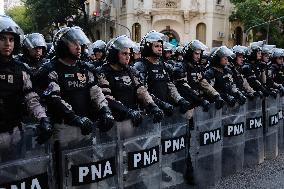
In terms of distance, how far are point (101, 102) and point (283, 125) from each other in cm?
531

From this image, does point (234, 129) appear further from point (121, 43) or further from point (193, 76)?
point (121, 43)

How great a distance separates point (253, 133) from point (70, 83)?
3862mm

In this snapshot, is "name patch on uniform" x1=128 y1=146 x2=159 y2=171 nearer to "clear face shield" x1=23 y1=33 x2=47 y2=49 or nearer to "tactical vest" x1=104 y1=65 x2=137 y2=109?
"tactical vest" x1=104 y1=65 x2=137 y2=109

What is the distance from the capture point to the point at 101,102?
5.07 m

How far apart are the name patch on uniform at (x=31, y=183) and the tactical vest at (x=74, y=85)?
1.14 m

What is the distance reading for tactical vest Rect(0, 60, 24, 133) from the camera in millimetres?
4367

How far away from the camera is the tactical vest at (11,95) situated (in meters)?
4.37

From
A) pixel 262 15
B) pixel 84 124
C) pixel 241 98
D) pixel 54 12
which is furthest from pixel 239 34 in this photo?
pixel 84 124

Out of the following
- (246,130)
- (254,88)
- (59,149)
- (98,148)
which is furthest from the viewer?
(254,88)

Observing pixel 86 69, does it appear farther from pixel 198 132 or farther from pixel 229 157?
pixel 229 157

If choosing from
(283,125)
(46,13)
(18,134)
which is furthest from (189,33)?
(18,134)

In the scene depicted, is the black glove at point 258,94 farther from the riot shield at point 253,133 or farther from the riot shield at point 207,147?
the riot shield at point 207,147

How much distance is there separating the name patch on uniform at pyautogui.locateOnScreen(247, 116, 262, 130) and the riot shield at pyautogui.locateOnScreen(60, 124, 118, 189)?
12.0 feet

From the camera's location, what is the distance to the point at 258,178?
23.3ft
